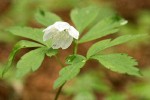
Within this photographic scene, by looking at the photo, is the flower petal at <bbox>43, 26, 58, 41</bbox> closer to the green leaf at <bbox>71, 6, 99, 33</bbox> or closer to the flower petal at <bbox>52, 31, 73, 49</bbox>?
the flower petal at <bbox>52, 31, 73, 49</bbox>

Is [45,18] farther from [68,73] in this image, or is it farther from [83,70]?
[83,70]

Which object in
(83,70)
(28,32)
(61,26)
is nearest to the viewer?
(61,26)

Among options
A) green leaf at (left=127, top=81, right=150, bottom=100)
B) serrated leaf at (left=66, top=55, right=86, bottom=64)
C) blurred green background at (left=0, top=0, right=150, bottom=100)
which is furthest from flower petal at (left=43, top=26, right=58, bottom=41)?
green leaf at (left=127, top=81, right=150, bottom=100)

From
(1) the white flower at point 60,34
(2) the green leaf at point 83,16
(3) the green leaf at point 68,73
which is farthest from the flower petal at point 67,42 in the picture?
(2) the green leaf at point 83,16

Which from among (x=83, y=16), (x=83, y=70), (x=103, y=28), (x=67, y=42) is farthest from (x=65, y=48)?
(x=83, y=70)

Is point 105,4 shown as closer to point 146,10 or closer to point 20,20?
point 146,10

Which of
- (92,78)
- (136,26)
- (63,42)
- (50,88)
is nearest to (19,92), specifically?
(50,88)
